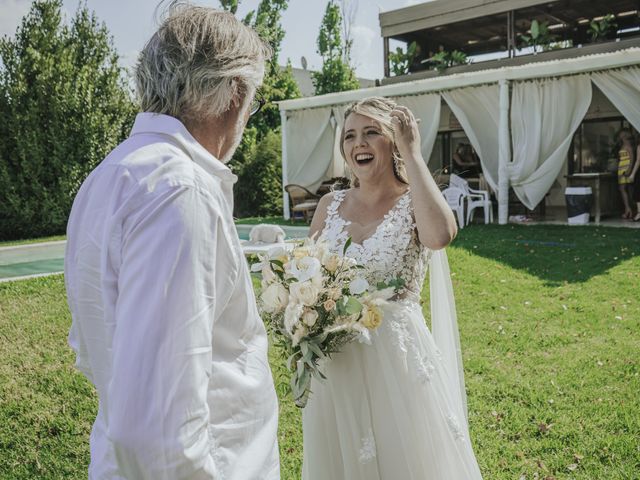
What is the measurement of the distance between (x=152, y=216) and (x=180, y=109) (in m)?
0.35

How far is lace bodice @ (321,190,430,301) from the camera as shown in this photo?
2.65 meters

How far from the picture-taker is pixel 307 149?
54.9 ft

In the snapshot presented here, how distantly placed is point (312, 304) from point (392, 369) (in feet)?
2.05

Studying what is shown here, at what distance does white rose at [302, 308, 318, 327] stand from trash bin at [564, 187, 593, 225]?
468 inches

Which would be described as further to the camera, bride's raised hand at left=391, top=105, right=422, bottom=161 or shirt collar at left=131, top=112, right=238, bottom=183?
bride's raised hand at left=391, top=105, right=422, bottom=161

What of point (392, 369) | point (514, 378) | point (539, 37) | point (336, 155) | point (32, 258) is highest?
point (539, 37)

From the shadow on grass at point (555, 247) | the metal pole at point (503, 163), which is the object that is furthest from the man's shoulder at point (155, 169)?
the metal pole at point (503, 163)

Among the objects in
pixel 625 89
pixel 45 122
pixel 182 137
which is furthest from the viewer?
pixel 45 122

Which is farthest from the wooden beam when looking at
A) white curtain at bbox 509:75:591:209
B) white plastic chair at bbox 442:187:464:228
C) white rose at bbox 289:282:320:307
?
white rose at bbox 289:282:320:307

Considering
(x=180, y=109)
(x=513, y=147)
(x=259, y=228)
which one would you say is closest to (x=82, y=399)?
(x=180, y=109)

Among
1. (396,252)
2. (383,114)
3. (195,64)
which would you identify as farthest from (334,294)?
(195,64)

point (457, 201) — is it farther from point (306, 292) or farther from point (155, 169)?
point (155, 169)

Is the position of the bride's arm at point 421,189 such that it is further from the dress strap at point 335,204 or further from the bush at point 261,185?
the bush at point 261,185

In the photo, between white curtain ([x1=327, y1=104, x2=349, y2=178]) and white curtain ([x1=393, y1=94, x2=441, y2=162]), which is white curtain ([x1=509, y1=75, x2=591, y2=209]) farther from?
white curtain ([x1=327, y1=104, x2=349, y2=178])
